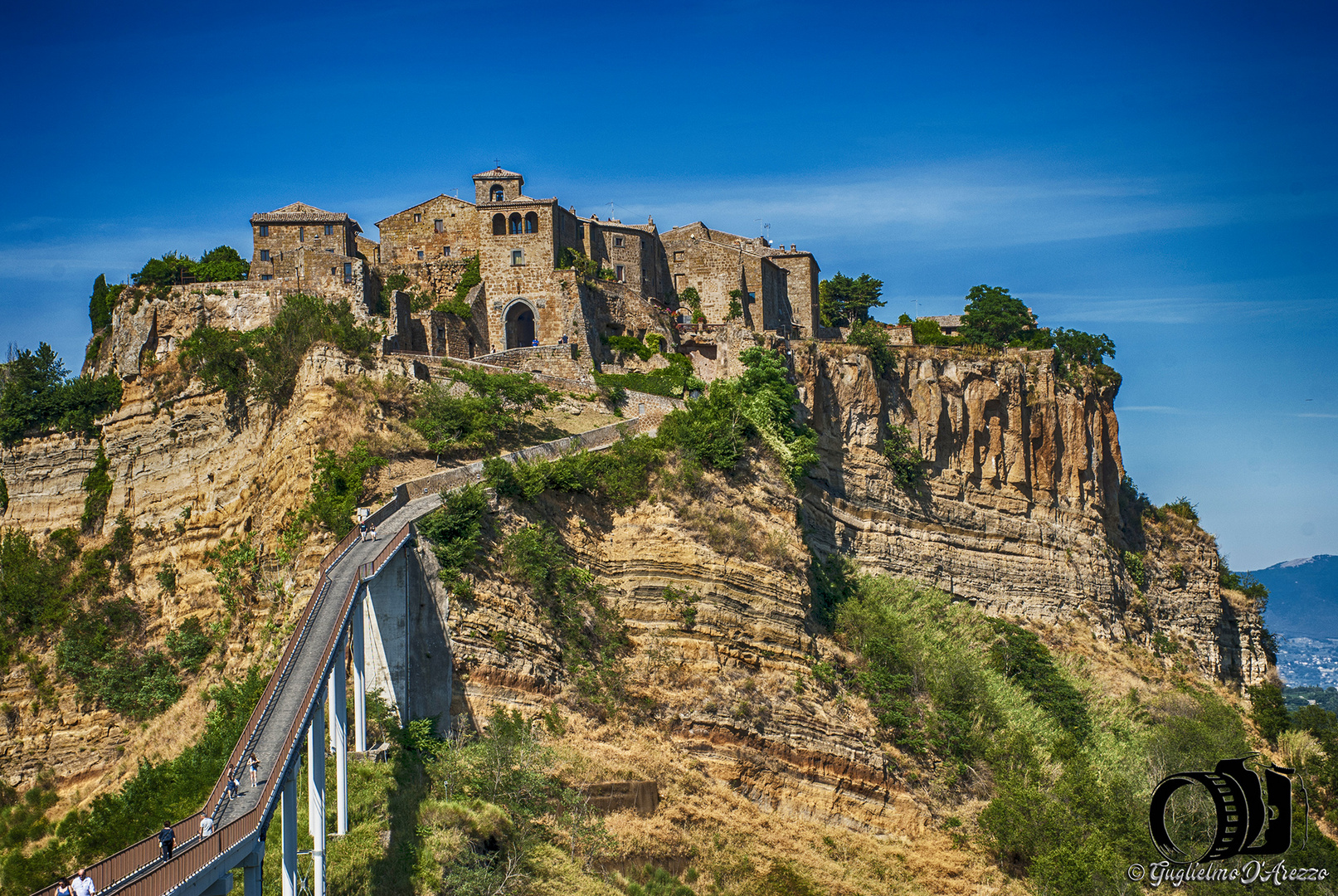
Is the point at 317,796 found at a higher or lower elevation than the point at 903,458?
lower

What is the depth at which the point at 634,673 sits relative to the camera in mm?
37562

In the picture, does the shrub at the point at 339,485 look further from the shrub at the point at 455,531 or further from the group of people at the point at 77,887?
the group of people at the point at 77,887

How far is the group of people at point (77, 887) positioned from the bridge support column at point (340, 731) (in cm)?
910

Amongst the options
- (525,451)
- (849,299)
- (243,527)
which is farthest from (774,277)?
(243,527)

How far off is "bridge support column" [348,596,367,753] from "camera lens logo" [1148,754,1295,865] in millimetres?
19784

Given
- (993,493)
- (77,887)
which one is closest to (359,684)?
(77,887)

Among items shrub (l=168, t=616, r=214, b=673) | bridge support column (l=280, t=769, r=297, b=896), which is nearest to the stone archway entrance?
shrub (l=168, t=616, r=214, b=673)

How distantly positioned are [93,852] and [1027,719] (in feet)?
94.2

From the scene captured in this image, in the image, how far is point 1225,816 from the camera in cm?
3453

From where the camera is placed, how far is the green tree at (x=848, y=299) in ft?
234

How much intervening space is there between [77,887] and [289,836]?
5906mm

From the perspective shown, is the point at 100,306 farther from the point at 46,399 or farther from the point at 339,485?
the point at 339,485

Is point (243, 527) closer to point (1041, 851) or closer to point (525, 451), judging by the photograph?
point (525, 451)

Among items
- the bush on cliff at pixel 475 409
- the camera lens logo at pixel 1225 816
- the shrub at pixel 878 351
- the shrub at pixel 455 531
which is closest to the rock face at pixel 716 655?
the shrub at pixel 455 531
